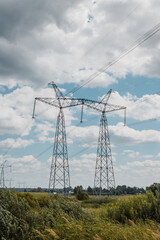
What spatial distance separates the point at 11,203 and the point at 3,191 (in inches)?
38.8

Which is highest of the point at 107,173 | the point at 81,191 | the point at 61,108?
the point at 61,108

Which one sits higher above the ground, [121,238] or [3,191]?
[3,191]

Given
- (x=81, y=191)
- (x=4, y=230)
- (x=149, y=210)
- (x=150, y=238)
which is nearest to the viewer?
(x=150, y=238)

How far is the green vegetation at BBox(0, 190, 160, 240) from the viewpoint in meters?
9.16

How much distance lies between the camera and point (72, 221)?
11.0 metres

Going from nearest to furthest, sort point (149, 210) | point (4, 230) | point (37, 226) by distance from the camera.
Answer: point (4, 230), point (37, 226), point (149, 210)

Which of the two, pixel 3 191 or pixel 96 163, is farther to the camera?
pixel 96 163

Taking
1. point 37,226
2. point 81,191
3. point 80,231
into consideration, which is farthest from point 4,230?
point 81,191

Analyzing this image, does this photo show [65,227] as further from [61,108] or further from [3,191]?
[61,108]

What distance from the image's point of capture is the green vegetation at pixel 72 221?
9.16 meters

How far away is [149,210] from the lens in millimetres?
14258

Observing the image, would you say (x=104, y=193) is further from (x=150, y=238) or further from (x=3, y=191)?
(x=150, y=238)

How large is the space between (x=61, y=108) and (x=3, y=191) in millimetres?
27057

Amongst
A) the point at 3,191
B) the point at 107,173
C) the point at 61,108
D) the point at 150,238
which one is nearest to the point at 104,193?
the point at 107,173
